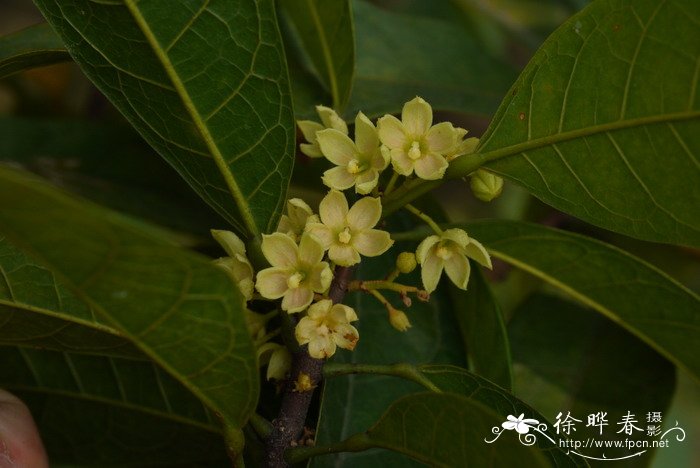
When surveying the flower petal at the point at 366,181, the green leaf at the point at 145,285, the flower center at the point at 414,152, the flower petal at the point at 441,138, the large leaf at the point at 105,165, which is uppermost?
the large leaf at the point at 105,165

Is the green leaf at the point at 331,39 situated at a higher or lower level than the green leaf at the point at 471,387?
higher

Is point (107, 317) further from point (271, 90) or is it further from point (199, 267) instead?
point (271, 90)

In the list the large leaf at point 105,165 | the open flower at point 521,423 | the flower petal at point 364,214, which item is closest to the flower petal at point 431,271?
the flower petal at point 364,214

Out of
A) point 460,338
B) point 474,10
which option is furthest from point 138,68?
point 474,10

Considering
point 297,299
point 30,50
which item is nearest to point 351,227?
point 297,299

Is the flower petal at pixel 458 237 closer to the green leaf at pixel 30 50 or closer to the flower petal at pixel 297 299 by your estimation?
the flower petal at pixel 297 299

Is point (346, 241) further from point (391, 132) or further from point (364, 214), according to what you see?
point (391, 132)
